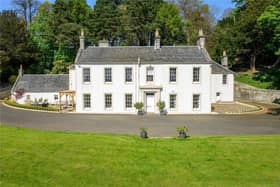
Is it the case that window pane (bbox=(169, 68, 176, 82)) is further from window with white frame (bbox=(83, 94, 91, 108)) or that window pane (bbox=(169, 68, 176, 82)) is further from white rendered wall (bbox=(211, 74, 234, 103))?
white rendered wall (bbox=(211, 74, 234, 103))

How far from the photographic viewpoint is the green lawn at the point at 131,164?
24.2 ft

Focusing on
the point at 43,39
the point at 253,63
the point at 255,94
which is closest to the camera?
the point at 255,94

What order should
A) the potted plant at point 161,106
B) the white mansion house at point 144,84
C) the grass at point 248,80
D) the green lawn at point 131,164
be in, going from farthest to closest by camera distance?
1. the grass at point 248,80
2. the white mansion house at point 144,84
3. the potted plant at point 161,106
4. the green lawn at point 131,164

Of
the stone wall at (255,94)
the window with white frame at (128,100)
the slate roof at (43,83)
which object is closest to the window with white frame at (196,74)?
the window with white frame at (128,100)

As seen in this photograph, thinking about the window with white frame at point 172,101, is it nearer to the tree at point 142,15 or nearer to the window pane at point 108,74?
the window pane at point 108,74

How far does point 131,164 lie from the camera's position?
8.70 metres

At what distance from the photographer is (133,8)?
61.8 m

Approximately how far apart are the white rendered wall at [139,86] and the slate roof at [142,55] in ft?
1.92

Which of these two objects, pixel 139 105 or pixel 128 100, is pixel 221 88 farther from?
pixel 139 105

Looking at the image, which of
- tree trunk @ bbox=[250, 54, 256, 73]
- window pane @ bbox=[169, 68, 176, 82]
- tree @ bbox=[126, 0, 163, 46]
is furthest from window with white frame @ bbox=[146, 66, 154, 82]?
tree @ bbox=[126, 0, 163, 46]

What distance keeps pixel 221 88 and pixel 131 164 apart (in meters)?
34.6

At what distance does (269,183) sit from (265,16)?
2205cm

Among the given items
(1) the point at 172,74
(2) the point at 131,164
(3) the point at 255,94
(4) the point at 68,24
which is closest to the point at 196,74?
(1) the point at 172,74

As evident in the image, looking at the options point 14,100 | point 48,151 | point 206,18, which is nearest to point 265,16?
point 48,151
